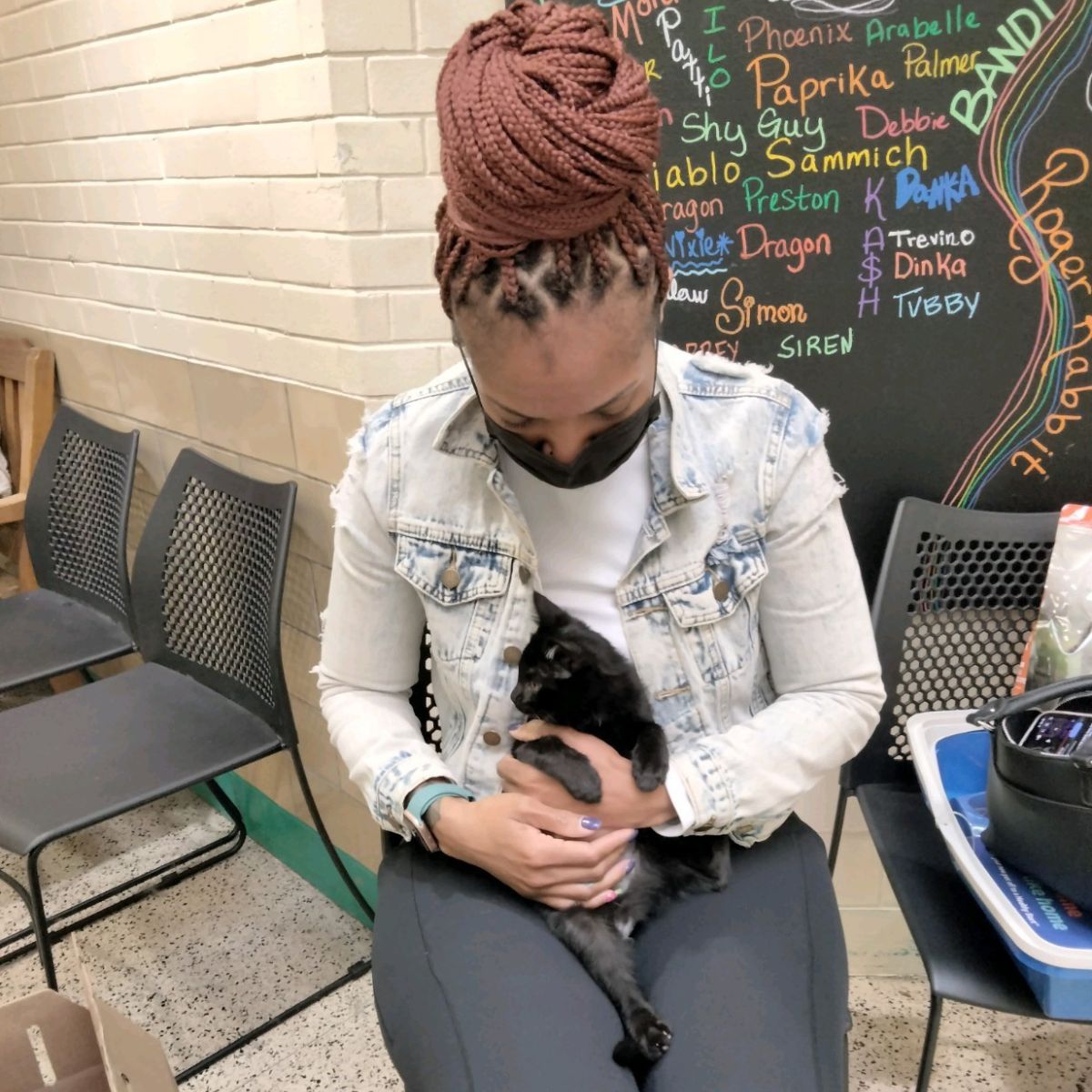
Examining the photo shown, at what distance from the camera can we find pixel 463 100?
2.46 feet

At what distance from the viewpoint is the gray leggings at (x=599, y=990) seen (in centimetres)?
90

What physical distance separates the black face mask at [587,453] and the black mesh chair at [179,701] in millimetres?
854

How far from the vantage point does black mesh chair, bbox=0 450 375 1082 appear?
1.59 metres

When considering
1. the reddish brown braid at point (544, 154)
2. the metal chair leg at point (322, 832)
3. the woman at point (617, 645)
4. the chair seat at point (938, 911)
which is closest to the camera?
the reddish brown braid at point (544, 154)

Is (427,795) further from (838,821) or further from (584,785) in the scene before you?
(838,821)

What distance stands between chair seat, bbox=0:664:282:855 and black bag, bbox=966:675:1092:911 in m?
1.28

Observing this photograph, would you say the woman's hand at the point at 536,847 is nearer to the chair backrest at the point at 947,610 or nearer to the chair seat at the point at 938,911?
the chair seat at the point at 938,911

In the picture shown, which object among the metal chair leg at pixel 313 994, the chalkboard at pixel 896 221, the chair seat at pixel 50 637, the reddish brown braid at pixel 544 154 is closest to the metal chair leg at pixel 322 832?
the metal chair leg at pixel 313 994

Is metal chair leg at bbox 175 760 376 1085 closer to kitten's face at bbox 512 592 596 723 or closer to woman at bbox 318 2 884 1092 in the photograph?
woman at bbox 318 2 884 1092

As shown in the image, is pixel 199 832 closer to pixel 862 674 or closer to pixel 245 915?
pixel 245 915

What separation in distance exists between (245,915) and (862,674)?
169cm

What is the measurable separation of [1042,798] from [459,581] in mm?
758

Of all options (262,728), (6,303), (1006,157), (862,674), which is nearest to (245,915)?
(262,728)

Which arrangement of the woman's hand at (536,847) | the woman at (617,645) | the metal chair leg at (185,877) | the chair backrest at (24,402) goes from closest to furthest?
the woman at (617,645) → the woman's hand at (536,847) → the metal chair leg at (185,877) → the chair backrest at (24,402)
